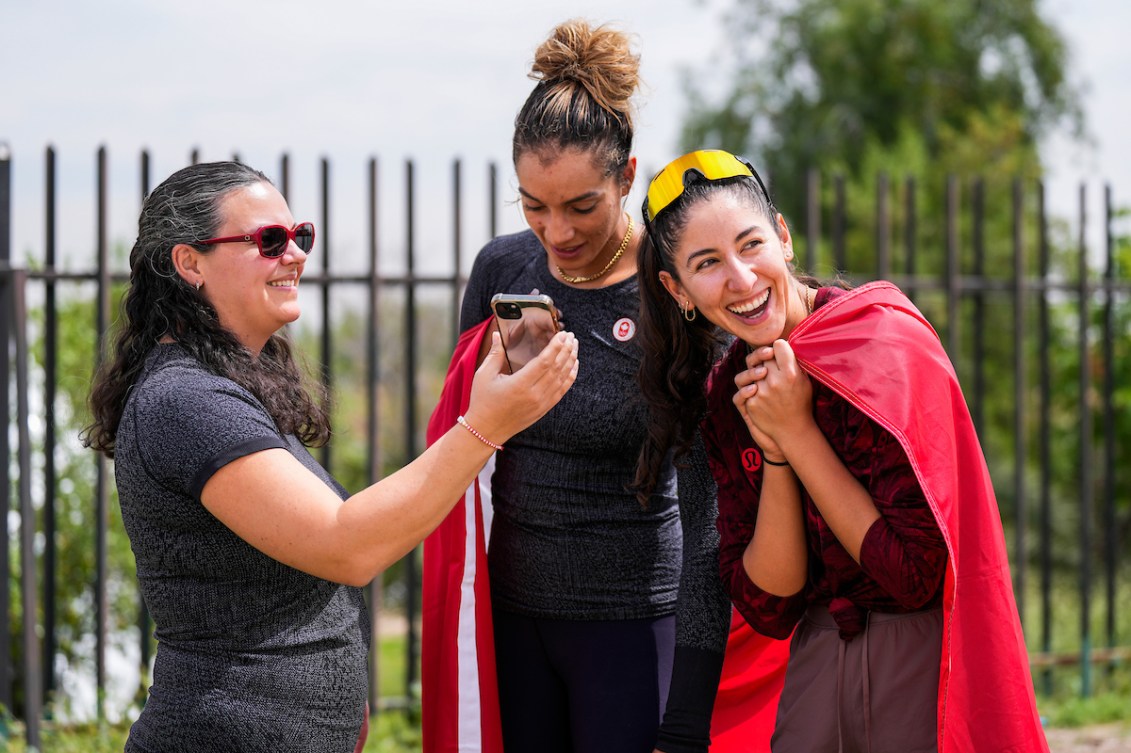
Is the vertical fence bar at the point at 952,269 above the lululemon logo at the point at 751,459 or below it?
above

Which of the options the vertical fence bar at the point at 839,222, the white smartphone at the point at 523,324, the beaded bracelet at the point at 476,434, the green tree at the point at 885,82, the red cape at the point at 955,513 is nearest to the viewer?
the red cape at the point at 955,513

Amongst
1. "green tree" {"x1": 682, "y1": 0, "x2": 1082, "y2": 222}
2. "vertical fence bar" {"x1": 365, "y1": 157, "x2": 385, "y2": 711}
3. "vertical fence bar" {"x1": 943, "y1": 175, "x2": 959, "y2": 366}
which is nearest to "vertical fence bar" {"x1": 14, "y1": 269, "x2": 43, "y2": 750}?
"vertical fence bar" {"x1": 365, "y1": 157, "x2": 385, "y2": 711}

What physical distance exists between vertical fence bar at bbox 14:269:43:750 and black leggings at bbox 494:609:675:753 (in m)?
2.94

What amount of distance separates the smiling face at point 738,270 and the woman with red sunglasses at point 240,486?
0.92 feet

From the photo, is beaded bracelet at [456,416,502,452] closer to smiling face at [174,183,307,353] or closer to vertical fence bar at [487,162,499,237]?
smiling face at [174,183,307,353]

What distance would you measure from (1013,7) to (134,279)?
2825 cm

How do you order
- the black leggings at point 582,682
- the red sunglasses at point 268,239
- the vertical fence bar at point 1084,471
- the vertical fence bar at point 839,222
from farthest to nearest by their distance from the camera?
1. the vertical fence bar at point 1084,471
2. the vertical fence bar at point 839,222
3. the black leggings at point 582,682
4. the red sunglasses at point 268,239

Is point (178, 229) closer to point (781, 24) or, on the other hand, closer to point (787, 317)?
point (787, 317)

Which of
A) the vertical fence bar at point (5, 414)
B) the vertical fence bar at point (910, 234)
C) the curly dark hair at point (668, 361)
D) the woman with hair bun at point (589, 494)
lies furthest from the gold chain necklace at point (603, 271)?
the vertical fence bar at point (910, 234)

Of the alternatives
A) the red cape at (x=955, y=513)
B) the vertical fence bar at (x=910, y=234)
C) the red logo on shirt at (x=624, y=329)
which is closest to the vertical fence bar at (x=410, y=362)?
the vertical fence bar at (x=910, y=234)

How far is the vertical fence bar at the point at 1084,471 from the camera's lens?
235 inches

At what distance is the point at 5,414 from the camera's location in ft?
15.5

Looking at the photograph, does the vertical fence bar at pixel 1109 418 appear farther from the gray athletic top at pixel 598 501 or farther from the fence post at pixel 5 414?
the fence post at pixel 5 414

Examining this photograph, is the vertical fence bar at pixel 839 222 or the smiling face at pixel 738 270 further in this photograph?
the vertical fence bar at pixel 839 222
